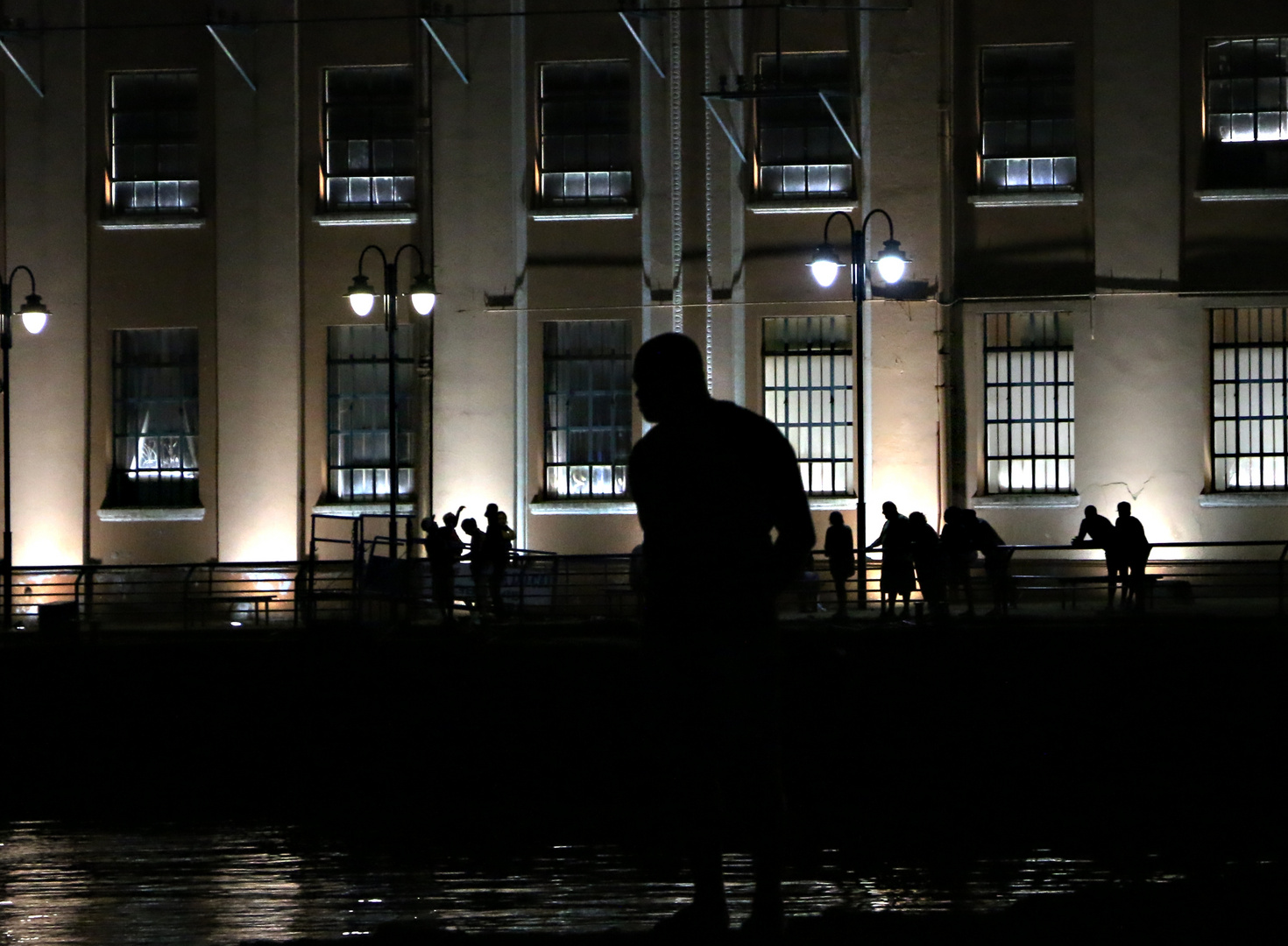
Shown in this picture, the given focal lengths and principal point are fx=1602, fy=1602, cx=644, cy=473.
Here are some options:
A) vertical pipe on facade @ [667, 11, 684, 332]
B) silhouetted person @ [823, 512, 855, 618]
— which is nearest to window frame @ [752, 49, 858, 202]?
vertical pipe on facade @ [667, 11, 684, 332]

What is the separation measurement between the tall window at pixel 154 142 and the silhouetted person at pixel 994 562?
1478cm

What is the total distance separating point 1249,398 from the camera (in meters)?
26.2

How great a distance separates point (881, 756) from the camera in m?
12.1

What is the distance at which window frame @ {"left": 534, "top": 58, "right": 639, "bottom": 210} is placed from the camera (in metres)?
27.3

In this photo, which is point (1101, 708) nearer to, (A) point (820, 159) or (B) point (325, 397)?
(A) point (820, 159)

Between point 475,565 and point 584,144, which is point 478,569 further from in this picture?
point 584,144

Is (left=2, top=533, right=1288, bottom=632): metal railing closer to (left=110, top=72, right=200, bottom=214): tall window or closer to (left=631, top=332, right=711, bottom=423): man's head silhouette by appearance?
(left=110, top=72, right=200, bottom=214): tall window

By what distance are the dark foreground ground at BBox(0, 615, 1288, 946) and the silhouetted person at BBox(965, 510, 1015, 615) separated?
0.62 m

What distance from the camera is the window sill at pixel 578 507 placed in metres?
26.9

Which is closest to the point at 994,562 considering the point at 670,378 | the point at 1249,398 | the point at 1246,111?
the point at 1249,398

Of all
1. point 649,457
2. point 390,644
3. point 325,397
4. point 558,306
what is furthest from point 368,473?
point 649,457

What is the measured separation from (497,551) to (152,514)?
28.4 ft

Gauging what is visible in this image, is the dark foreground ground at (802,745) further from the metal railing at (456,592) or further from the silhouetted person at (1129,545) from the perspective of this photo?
the silhouetted person at (1129,545)

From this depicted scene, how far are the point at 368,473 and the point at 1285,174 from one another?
1611 cm
